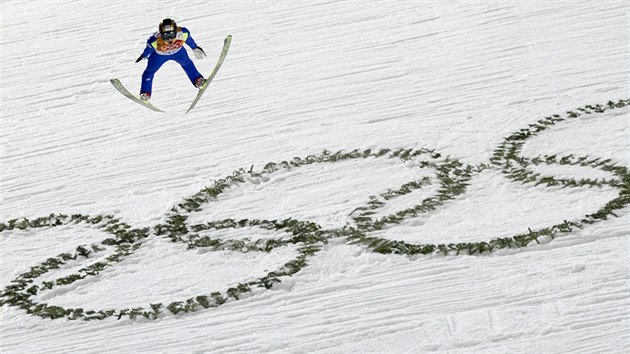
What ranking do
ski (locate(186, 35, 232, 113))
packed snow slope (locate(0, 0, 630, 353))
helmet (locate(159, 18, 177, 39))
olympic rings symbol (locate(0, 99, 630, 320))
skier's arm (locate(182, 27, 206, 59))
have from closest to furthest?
packed snow slope (locate(0, 0, 630, 353)), olympic rings symbol (locate(0, 99, 630, 320)), helmet (locate(159, 18, 177, 39)), skier's arm (locate(182, 27, 206, 59)), ski (locate(186, 35, 232, 113))

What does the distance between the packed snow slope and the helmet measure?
2.74 feet

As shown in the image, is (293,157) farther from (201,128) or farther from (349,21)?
(349,21)

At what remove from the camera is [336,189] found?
6.39 meters

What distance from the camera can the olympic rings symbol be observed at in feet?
17.5

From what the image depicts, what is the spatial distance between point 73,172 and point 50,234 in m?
1.07

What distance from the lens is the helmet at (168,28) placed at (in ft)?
21.4

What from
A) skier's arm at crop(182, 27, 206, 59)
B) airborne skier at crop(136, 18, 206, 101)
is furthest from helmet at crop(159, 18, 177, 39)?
skier's arm at crop(182, 27, 206, 59)

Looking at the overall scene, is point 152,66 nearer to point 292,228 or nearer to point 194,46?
point 194,46

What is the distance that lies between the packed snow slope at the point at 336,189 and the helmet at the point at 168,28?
84cm

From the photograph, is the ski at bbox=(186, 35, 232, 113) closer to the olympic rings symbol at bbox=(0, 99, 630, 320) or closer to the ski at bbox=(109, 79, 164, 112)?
the ski at bbox=(109, 79, 164, 112)

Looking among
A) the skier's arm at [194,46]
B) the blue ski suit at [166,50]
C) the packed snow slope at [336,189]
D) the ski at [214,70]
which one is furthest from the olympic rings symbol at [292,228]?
the ski at [214,70]

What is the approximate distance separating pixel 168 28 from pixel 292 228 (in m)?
1.46

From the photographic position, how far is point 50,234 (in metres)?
6.29

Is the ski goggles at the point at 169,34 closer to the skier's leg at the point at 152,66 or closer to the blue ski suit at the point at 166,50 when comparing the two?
the blue ski suit at the point at 166,50
